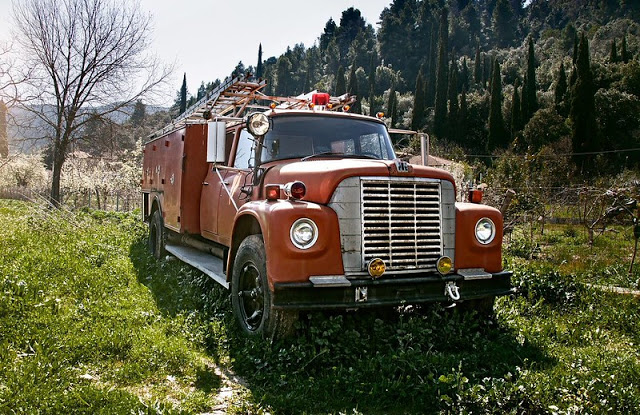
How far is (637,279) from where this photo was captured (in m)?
8.89

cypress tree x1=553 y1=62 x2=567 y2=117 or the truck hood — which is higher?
cypress tree x1=553 y1=62 x2=567 y2=117

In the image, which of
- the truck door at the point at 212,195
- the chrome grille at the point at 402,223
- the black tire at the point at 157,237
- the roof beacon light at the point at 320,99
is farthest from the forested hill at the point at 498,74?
the chrome grille at the point at 402,223

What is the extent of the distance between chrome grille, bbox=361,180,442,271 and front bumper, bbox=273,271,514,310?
0.20 meters

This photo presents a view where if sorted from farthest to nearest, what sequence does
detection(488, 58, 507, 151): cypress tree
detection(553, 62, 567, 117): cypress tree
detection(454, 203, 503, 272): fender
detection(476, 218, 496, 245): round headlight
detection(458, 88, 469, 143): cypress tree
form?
detection(458, 88, 469, 143): cypress tree < detection(488, 58, 507, 151): cypress tree < detection(553, 62, 567, 117): cypress tree < detection(476, 218, 496, 245): round headlight < detection(454, 203, 503, 272): fender

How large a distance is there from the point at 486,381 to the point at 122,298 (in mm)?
4527

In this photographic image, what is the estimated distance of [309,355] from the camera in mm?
4543

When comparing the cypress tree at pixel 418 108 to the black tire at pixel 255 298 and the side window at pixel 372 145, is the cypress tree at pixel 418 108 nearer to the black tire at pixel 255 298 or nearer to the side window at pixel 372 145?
the side window at pixel 372 145

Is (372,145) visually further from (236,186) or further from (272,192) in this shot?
(272,192)

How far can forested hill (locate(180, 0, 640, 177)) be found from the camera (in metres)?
35.9

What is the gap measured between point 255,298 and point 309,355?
38.7 inches

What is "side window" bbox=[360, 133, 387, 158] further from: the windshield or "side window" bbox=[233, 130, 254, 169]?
"side window" bbox=[233, 130, 254, 169]

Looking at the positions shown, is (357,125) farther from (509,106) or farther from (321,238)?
(509,106)

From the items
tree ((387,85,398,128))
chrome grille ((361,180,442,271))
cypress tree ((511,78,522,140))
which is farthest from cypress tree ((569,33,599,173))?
chrome grille ((361,180,442,271))

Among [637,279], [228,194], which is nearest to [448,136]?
[637,279]
